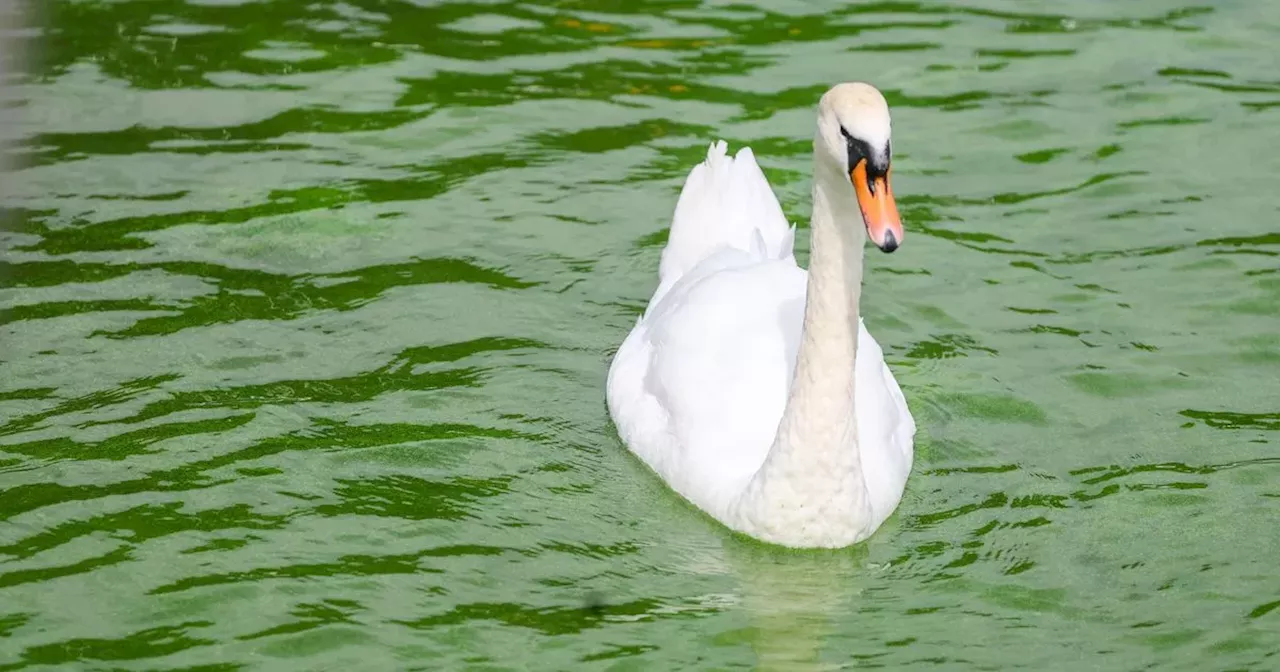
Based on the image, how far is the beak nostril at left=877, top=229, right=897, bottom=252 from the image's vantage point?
5.29 metres

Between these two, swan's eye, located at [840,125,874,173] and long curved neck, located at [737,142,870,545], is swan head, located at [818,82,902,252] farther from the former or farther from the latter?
long curved neck, located at [737,142,870,545]

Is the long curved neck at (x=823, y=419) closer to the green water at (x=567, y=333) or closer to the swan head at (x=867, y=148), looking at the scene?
the green water at (x=567, y=333)

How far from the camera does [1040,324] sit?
26.7ft

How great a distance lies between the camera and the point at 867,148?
552 centimetres

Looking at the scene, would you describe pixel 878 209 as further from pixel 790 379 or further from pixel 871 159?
pixel 790 379

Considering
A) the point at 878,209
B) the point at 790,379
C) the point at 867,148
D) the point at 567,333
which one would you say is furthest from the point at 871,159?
the point at 567,333

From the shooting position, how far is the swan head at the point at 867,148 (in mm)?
5441

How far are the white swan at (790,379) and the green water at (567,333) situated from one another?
16 centimetres

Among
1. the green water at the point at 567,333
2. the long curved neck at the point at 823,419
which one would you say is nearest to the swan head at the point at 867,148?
the long curved neck at the point at 823,419

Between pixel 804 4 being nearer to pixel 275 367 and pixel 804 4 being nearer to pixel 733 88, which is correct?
pixel 733 88

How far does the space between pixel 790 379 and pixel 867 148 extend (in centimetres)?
143

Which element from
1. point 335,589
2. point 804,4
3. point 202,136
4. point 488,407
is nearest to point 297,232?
point 202,136

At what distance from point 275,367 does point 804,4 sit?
5.65 meters

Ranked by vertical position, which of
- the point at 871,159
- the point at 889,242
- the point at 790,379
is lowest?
the point at 790,379
